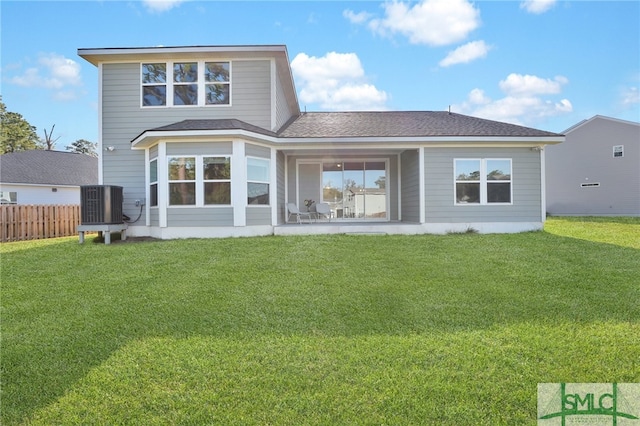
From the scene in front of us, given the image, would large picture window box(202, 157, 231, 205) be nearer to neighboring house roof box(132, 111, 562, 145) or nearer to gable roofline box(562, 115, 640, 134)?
neighboring house roof box(132, 111, 562, 145)

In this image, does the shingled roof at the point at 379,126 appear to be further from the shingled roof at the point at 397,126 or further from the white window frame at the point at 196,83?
the white window frame at the point at 196,83

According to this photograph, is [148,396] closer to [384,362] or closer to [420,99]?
[384,362]

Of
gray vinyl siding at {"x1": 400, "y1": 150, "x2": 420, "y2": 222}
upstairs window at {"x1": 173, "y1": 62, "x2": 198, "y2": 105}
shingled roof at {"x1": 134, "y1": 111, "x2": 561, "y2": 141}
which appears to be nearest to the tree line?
upstairs window at {"x1": 173, "y1": 62, "x2": 198, "y2": 105}

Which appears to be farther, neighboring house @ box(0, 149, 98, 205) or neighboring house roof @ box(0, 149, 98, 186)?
neighboring house roof @ box(0, 149, 98, 186)

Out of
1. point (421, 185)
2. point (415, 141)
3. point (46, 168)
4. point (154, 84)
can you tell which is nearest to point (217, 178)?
point (154, 84)

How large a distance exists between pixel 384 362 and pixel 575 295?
319 cm

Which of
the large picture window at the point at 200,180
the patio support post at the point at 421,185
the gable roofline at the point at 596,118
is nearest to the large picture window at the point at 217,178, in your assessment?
the large picture window at the point at 200,180

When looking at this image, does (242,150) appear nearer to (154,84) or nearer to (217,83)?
(217,83)

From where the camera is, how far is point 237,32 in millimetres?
12555

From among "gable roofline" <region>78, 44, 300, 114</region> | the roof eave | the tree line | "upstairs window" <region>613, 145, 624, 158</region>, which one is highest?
the tree line

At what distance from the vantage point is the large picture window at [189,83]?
35.6ft

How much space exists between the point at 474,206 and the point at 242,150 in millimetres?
6858

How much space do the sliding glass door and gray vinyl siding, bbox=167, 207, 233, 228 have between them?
480 centimetres

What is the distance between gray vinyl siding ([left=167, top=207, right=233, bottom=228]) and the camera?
31.0ft
